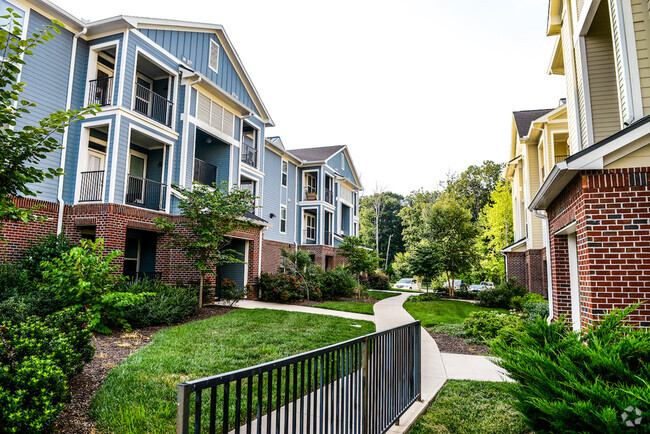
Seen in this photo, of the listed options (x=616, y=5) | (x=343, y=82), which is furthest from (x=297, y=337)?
(x=343, y=82)

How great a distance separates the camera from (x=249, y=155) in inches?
764


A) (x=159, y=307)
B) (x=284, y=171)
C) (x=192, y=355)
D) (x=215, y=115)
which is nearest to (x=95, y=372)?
(x=192, y=355)

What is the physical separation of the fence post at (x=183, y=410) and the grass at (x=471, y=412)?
11.0 feet

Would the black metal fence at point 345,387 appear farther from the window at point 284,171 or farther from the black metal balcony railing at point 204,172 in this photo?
the window at point 284,171

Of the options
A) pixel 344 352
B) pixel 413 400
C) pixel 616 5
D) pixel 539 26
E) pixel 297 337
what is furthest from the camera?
pixel 539 26

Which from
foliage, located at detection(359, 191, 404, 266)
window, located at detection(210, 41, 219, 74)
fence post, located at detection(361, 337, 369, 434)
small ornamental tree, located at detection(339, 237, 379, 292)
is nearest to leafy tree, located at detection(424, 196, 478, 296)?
small ornamental tree, located at detection(339, 237, 379, 292)

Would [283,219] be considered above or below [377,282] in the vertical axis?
above

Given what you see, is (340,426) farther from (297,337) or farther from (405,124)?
(405,124)

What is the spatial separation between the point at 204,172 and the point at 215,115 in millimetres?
2503

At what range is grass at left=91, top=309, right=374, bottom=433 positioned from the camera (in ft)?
13.2

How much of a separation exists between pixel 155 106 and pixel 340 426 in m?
14.2

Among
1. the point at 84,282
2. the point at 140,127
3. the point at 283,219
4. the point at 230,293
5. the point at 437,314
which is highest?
the point at 140,127

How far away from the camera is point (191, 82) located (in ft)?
47.5

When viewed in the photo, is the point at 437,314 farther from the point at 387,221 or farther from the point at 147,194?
the point at 387,221
